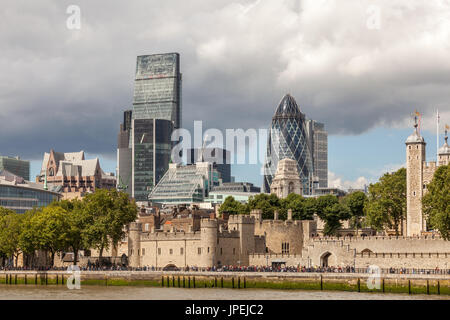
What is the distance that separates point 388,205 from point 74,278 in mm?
45517

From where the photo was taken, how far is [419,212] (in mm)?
119875

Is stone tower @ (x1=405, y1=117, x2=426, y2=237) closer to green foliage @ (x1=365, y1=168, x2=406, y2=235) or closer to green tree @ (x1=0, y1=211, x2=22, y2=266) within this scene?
green foliage @ (x1=365, y1=168, x2=406, y2=235)

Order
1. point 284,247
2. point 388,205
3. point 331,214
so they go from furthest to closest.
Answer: point 331,214 < point 388,205 < point 284,247

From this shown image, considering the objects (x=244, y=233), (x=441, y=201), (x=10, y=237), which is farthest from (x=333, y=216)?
(x=10, y=237)

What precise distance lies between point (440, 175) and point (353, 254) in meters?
13.5

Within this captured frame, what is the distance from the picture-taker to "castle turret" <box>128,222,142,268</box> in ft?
371

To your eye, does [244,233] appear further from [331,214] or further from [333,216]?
[333,216]

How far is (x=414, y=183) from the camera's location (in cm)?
12050

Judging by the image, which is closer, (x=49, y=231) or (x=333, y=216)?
(x=49, y=231)

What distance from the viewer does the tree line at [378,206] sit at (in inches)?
3959

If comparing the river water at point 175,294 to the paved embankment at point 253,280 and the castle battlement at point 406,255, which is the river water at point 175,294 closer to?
the paved embankment at point 253,280

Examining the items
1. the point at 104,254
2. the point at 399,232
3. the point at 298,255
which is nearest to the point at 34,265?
the point at 104,254
